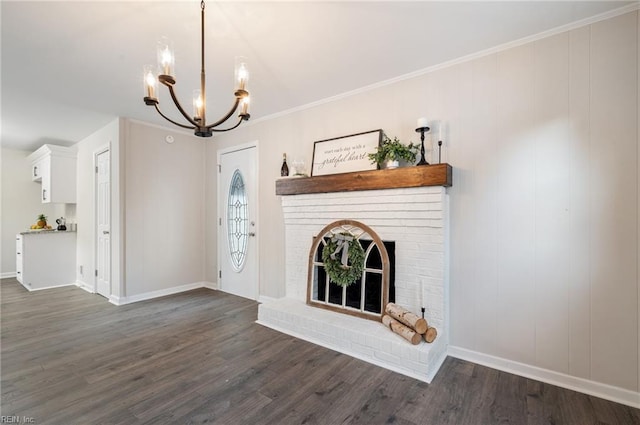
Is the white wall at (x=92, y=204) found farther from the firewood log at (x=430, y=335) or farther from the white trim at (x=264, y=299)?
the firewood log at (x=430, y=335)

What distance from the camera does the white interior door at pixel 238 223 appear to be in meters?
3.99

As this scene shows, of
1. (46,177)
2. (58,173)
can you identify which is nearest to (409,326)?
(58,173)

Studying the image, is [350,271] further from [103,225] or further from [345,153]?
[103,225]

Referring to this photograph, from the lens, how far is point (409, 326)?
2277 millimetres

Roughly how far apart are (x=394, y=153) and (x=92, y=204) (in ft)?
15.1

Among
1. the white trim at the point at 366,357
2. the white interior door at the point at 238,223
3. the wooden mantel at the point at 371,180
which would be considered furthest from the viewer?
the white interior door at the point at 238,223

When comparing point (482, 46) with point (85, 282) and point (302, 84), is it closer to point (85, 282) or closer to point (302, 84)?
point (302, 84)

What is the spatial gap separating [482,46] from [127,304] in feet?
15.6

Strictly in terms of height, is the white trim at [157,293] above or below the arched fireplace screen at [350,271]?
below

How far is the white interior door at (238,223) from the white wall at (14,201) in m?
4.26

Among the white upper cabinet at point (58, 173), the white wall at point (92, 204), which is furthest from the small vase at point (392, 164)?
the white upper cabinet at point (58, 173)

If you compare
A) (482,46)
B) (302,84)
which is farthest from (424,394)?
(302,84)

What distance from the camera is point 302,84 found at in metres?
2.90

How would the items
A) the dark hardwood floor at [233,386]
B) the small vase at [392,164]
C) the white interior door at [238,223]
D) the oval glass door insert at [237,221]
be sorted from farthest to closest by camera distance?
the oval glass door insert at [237,221]
the white interior door at [238,223]
the small vase at [392,164]
the dark hardwood floor at [233,386]
